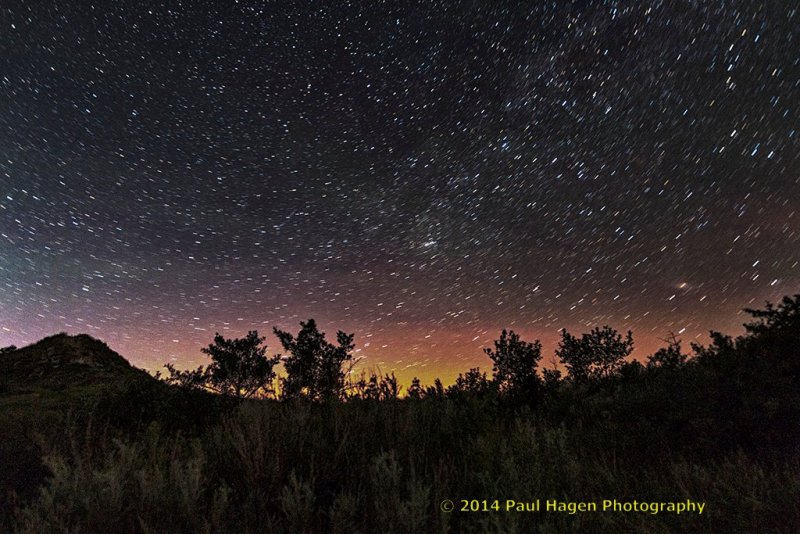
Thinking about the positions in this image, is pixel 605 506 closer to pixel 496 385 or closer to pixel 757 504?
pixel 757 504

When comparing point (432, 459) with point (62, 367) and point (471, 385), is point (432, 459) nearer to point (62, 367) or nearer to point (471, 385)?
point (471, 385)

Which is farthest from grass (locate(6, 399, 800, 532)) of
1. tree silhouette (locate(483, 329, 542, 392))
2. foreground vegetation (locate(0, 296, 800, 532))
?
tree silhouette (locate(483, 329, 542, 392))

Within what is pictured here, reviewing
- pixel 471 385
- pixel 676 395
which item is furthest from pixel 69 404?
pixel 676 395

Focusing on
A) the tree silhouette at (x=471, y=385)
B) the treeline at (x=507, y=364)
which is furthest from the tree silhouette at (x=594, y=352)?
the tree silhouette at (x=471, y=385)

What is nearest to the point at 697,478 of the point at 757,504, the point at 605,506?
the point at 757,504

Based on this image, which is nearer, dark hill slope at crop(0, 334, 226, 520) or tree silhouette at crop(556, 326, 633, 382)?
dark hill slope at crop(0, 334, 226, 520)

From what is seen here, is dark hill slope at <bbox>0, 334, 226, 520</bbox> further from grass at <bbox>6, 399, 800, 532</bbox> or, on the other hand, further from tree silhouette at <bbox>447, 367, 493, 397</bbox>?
tree silhouette at <bbox>447, 367, 493, 397</bbox>

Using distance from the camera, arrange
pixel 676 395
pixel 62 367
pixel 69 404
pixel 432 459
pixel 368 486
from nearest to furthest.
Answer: pixel 368 486 → pixel 432 459 → pixel 676 395 → pixel 69 404 → pixel 62 367

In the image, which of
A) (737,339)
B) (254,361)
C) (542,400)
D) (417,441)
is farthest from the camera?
(254,361)

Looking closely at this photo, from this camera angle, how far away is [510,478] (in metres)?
3.57

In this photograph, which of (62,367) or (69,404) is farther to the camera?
(62,367)

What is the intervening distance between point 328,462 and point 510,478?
183 cm

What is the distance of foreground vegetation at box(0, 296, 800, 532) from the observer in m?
3.28

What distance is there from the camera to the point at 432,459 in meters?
4.61
